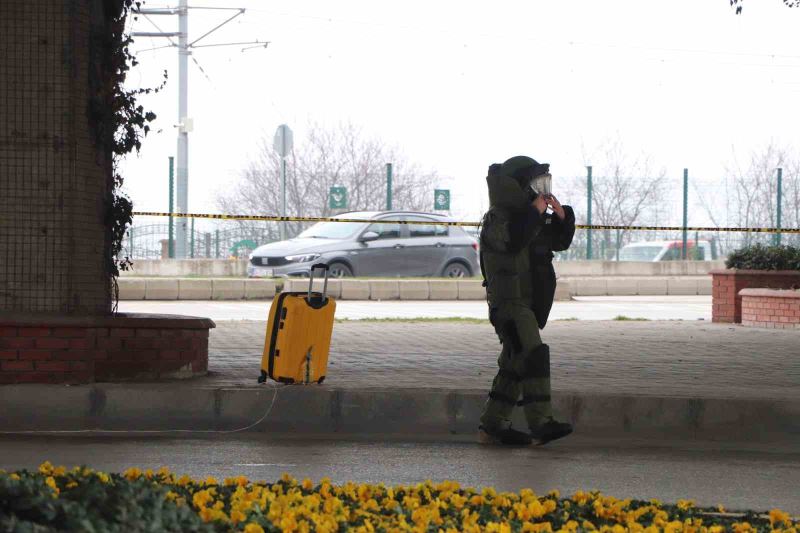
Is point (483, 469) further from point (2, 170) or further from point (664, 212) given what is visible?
point (664, 212)

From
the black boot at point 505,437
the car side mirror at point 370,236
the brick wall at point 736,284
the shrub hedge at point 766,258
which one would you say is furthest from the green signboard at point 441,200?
the black boot at point 505,437

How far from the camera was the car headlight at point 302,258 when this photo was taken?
2498 centimetres

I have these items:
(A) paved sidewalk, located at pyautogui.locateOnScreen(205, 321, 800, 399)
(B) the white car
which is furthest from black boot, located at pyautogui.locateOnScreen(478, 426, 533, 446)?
(B) the white car

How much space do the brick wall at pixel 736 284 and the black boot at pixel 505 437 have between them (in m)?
9.58

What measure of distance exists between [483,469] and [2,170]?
4.07 meters

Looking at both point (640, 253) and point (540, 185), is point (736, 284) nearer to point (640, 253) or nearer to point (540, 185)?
point (540, 185)

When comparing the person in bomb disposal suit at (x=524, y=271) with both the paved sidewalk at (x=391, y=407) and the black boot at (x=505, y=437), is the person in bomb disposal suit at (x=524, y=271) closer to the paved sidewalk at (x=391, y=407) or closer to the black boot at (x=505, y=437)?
the black boot at (x=505, y=437)

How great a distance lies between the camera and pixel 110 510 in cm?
374

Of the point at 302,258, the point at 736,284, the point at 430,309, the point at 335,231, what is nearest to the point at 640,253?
the point at 335,231

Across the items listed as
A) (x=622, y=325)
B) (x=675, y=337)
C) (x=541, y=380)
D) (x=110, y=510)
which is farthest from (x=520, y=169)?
(x=622, y=325)

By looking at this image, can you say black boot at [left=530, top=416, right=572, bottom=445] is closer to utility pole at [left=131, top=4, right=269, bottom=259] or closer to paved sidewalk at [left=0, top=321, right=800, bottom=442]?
paved sidewalk at [left=0, top=321, right=800, bottom=442]

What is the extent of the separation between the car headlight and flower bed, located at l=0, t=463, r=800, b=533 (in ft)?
64.9

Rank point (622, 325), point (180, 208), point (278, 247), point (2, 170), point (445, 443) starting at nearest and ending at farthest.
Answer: point (445, 443)
point (2, 170)
point (622, 325)
point (278, 247)
point (180, 208)

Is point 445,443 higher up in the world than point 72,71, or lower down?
lower down
